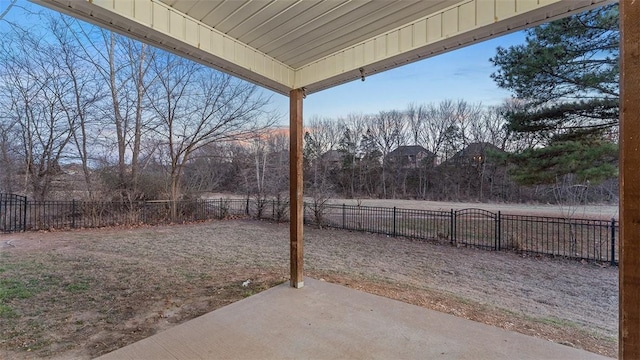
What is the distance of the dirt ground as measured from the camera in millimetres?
2299

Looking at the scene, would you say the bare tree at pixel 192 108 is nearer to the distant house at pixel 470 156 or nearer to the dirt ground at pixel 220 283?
the dirt ground at pixel 220 283

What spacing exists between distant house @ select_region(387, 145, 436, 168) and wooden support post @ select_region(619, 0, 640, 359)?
33.3 ft

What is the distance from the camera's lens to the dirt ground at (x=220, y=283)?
7.54 feet

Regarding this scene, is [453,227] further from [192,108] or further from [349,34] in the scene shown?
[192,108]

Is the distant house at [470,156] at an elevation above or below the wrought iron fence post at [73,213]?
above

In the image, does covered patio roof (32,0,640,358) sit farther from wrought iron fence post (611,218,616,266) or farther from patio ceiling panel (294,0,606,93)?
wrought iron fence post (611,218,616,266)

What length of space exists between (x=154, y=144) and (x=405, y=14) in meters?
8.43

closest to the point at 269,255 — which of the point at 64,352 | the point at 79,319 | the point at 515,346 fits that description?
the point at 79,319

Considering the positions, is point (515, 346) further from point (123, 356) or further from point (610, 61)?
point (610, 61)

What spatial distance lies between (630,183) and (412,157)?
10.5 meters

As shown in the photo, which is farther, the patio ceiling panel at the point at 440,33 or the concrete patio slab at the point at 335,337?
the concrete patio slab at the point at 335,337

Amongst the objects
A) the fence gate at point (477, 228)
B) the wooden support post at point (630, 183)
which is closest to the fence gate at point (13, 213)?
the wooden support post at point (630, 183)

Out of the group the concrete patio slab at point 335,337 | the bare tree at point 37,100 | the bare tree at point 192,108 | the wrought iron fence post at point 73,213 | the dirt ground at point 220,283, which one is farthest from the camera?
the bare tree at point 192,108

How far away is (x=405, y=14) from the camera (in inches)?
72.5
